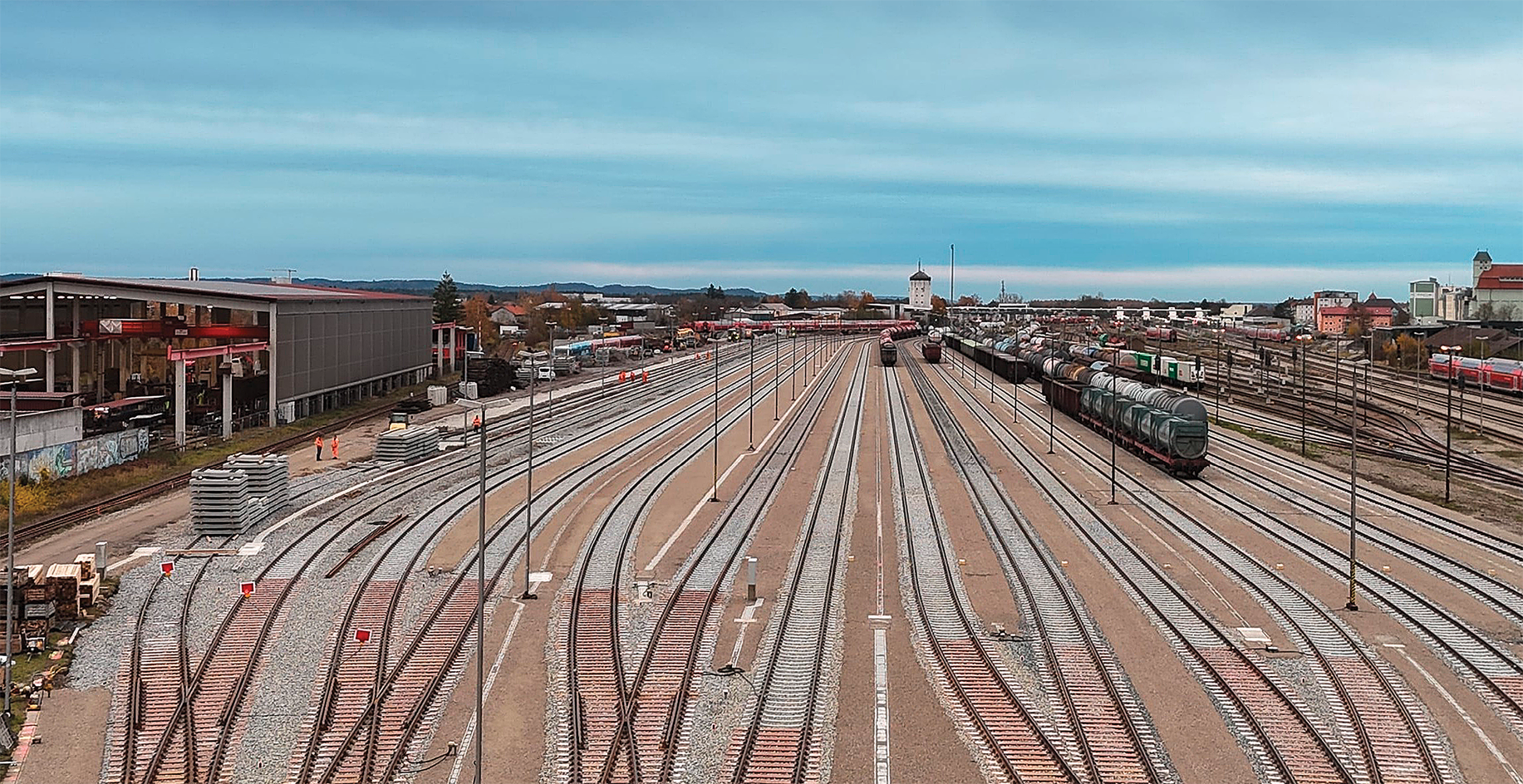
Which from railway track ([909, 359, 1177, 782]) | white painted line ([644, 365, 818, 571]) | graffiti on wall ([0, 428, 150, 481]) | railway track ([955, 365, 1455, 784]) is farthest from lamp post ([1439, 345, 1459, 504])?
graffiti on wall ([0, 428, 150, 481])

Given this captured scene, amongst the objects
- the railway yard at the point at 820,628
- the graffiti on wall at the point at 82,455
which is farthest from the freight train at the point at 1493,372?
the graffiti on wall at the point at 82,455

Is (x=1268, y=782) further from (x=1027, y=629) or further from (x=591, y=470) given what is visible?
(x=591, y=470)

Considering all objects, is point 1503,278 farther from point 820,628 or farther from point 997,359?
point 820,628

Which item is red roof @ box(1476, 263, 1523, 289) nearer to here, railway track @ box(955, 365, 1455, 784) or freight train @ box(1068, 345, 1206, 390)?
freight train @ box(1068, 345, 1206, 390)

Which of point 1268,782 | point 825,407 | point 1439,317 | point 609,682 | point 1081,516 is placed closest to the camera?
point 1268,782

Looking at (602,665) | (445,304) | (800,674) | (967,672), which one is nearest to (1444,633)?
(967,672)

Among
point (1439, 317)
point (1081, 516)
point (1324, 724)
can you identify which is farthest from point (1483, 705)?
point (1439, 317)
